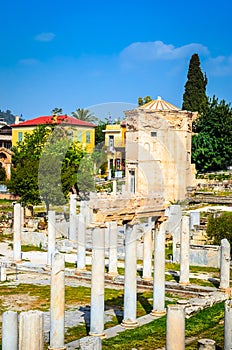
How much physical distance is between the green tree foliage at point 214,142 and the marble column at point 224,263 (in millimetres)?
37525

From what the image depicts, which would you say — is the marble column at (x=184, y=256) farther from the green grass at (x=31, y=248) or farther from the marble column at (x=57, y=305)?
the green grass at (x=31, y=248)


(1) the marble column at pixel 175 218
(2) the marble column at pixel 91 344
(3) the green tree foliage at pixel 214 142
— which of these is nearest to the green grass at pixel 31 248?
(1) the marble column at pixel 175 218

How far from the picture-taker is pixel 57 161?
2262 cm

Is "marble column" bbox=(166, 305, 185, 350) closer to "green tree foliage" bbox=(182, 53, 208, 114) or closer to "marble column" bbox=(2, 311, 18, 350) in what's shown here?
"marble column" bbox=(2, 311, 18, 350)

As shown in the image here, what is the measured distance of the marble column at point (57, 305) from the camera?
16250 millimetres

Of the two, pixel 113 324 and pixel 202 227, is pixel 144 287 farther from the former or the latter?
pixel 202 227

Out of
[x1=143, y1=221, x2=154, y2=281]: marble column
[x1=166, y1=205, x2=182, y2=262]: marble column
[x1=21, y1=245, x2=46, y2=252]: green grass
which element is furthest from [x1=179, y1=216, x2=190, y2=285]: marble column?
[x1=21, y1=245, x2=46, y2=252]: green grass

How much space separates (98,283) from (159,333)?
2.33 m

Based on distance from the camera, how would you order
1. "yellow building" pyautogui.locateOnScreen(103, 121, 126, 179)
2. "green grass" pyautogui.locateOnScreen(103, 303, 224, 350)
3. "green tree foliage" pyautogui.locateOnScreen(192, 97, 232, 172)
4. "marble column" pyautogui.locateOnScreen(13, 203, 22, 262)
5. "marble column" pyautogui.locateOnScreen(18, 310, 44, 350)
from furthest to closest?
"green tree foliage" pyautogui.locateOnScreen(192, 97, 232, 172)
"marble column" pyautogui.locateOnScreen(13, 203, 22, 262)
"yellow building" pyautogui.locateOnScreen(103, 121, 126, 179)
"green grass" pyautogui.locateOnScreen(103, 303, 224, 350)
"marble column" pyautogui.locateOnScreen(18, 310, 44, 350)

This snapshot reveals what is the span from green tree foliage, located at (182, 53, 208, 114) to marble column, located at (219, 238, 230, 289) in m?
47.9

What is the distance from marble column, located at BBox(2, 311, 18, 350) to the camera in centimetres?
1357

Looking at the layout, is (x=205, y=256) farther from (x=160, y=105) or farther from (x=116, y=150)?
(x=116, y=150)

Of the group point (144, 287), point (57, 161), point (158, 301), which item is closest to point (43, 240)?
point (144, 287)

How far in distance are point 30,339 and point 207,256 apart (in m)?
18.8
